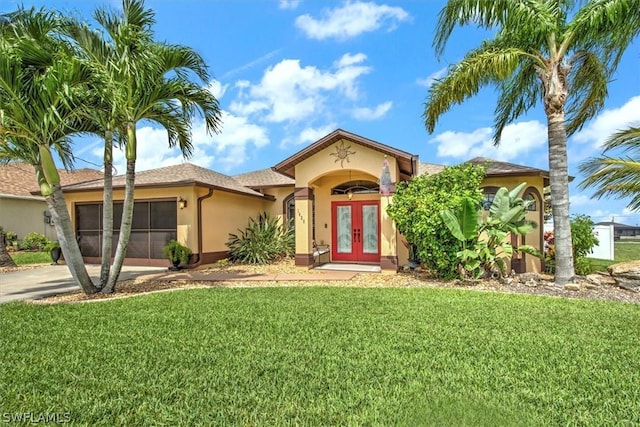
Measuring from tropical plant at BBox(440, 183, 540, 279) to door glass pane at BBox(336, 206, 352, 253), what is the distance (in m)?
5.45

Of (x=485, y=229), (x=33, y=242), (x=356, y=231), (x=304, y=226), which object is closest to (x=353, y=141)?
(x=304, y=226)

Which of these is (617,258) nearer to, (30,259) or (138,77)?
(138,77)

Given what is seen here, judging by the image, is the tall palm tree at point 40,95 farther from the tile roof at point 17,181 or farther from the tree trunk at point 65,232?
the tile roof at point 17,181

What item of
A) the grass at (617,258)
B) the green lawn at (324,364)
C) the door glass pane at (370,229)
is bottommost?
the grass at (617,258)

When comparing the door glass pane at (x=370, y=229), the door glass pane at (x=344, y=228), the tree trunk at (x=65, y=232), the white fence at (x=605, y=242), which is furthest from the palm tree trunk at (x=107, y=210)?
the white fence at (x=605, y=242)

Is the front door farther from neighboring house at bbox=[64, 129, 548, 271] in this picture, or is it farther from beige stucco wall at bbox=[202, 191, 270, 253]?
beige stucco wall at bbox=[202, 191, 270, 253]

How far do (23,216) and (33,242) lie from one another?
8.03 ft

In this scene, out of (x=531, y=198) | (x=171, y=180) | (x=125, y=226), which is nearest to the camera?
(x=125, y=226)

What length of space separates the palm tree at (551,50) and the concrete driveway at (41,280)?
1162 cm

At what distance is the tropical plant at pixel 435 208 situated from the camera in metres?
9.97

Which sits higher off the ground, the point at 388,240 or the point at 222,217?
the point at 222,217

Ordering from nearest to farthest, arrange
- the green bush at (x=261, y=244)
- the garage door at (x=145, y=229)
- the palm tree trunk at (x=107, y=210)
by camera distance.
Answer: the palm tree trunk at (x=107, y=210)
the garage door at (x=145, y=229)
the green bush at (x=261, y=244)

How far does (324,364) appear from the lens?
160 inches

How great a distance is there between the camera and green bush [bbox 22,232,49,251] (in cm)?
2028
